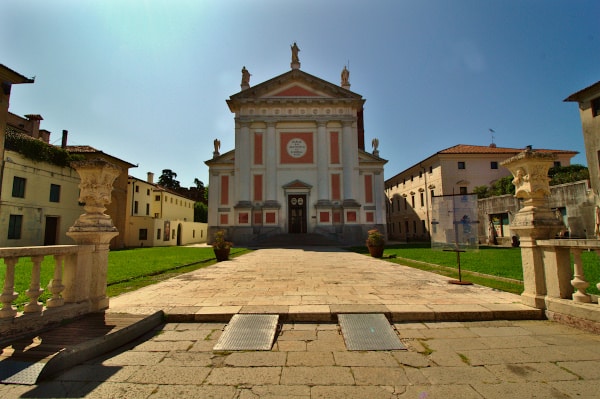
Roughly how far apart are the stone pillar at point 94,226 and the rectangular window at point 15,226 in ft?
71.9

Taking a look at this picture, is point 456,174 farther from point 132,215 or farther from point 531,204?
point 132,215

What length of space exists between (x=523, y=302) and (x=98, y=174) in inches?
284

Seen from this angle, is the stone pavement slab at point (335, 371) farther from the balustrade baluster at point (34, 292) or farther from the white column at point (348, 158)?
the white column at point (348, 158)

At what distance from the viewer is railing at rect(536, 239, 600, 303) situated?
4305 millimetres

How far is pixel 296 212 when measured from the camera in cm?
2897

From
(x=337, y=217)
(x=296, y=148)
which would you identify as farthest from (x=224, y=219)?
(x=337, y=217)

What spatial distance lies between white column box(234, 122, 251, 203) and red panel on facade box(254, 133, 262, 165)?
2.28 feet

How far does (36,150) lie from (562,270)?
2954 cm

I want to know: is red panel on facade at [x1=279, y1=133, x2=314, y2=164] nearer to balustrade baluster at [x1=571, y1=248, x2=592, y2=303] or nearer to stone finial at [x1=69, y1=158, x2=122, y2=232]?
stone finial at [x1=69, y1=158, x2=122, y2=232]

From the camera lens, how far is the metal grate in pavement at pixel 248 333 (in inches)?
141

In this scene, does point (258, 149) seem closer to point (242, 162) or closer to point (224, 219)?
point (242, 162)

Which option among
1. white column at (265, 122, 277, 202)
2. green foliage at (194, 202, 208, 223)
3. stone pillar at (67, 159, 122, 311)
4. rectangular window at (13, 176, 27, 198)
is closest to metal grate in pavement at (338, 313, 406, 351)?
stone pillar at (67, 159, 122, 311)

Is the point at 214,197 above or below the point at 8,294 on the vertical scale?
above

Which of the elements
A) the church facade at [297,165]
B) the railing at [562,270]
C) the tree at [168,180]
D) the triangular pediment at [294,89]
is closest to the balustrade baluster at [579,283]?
the railing at [562,270]
